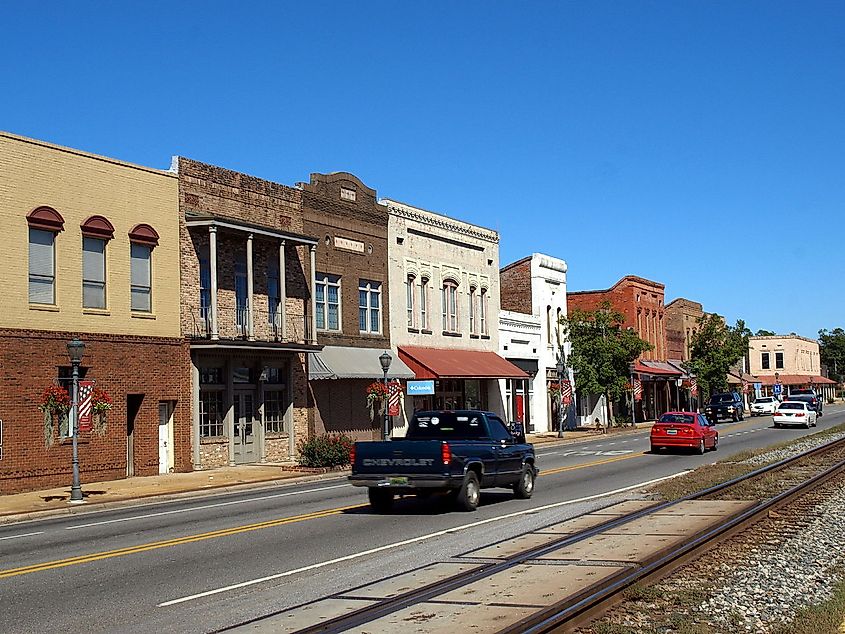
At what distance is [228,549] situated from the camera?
14.5 meters

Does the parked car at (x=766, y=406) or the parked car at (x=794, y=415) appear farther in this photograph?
the parked car at (x=766, y=406)

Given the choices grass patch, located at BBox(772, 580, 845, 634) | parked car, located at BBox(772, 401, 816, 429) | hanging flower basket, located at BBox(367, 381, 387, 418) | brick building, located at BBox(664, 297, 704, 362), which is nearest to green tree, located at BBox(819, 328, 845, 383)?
brick building, located at BBox(664, 297, 704, 362)

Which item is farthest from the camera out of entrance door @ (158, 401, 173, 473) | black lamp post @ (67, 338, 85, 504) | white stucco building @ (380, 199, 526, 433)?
white stucco building @ (380, 199, 526, 433)

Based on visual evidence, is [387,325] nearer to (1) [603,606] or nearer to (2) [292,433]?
(2) [292,433]

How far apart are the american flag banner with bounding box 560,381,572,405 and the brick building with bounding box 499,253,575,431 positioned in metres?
2.15

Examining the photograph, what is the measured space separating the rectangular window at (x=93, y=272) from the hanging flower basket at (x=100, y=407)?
256 cm

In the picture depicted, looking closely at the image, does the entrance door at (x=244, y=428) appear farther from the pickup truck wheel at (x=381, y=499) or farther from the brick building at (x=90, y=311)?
the pickup truck wheel at (x=381, y=499)

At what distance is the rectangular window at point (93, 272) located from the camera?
28.9 meters

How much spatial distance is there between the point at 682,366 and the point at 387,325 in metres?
41.5

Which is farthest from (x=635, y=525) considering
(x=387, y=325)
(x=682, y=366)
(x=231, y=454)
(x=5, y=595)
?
(x=682, y=366)

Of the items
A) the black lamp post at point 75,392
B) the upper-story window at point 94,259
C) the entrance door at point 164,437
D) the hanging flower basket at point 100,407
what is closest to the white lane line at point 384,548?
the black lamp post at point 75,392

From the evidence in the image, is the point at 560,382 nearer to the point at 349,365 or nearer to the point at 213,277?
the point at 349,365

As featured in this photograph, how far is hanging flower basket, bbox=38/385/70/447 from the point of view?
2552 cm

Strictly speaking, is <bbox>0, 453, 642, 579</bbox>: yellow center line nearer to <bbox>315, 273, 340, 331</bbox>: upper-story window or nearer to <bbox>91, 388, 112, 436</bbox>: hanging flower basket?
<bbox>91, 388, 112, 436</bbox>: hanging flower basket
